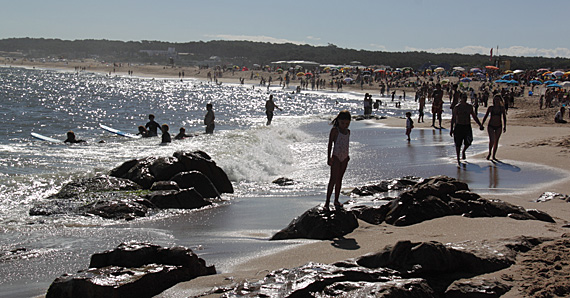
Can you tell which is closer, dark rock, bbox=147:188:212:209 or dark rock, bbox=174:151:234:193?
dark rock, bbox=147:188:212:209

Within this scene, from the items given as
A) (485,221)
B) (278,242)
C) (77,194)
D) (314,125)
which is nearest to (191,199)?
(77,194)

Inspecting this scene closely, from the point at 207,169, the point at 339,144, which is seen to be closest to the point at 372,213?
the point at 339,144

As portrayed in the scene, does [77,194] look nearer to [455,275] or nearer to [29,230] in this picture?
[29,230]

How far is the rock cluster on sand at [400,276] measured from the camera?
370 centimetres

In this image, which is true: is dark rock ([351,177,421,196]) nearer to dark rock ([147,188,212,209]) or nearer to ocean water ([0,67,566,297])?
ocean water ([0,67,566,297])

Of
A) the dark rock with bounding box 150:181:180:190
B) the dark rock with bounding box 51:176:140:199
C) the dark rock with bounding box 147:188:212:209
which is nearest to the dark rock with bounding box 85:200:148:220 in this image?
the dark rock with bounding box 147:188:212:209

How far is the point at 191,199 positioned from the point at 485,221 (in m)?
4.56

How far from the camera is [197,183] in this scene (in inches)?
376

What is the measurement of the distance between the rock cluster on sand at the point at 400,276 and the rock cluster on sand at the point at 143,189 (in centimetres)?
443

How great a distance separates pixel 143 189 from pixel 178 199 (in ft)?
4.37

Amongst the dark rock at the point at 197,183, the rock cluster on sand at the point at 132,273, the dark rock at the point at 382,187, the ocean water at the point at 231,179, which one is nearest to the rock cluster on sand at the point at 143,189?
the dark rock at the point at 197,183

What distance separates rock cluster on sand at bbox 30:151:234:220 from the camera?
8102mm

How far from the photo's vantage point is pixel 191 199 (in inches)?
341

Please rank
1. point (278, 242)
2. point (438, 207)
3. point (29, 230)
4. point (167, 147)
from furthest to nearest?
point (167, 147) → point (29, 230) → point (438, 207) → point (278, 242)
